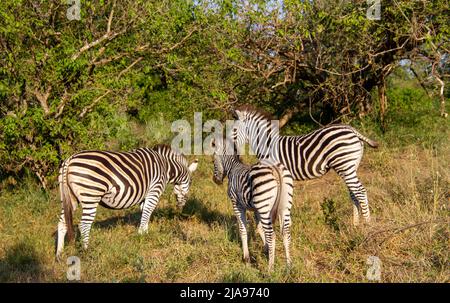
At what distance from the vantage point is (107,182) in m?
6.19

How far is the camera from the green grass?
5.06 metres

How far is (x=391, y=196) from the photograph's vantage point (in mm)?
7309

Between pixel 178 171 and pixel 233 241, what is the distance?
2.10m

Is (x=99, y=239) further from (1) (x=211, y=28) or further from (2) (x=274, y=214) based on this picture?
(1) (x=211, y=28)

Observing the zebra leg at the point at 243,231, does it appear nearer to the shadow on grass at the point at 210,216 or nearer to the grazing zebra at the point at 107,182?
the shadow on grass at the point at 210,216

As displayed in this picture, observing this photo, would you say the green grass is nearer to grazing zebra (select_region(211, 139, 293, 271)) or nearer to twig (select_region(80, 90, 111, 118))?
grazing zebra (select_region(211, 139, 293, 271))

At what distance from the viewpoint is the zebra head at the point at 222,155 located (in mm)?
6629

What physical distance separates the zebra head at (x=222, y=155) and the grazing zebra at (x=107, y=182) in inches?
40.6

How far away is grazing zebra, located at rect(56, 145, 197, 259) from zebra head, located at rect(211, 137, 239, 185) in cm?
103

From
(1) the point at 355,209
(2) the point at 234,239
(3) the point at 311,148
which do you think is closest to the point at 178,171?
(2) the point at 234,239

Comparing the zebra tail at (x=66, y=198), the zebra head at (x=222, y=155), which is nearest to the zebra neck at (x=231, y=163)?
the zebra head at (x=222, y=155)

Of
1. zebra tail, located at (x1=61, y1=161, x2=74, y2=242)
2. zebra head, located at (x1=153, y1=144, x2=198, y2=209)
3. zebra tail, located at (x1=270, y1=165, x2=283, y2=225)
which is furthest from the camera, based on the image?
zebra head, located at (x1=153, y1=144, x2=198, y2=209)

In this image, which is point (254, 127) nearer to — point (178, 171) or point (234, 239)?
point (178, 171)

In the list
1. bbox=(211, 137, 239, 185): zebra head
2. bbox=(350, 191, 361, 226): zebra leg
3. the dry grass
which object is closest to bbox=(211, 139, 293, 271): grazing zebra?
the dry grass
